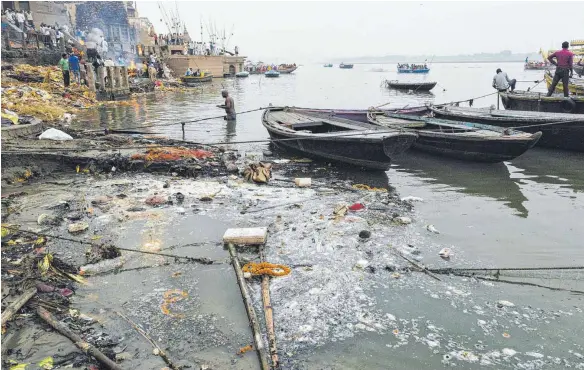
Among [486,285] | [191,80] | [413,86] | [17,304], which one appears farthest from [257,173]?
[191,80]

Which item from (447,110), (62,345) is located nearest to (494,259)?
(62,345)

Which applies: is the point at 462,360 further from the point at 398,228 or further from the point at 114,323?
the point at 114,323

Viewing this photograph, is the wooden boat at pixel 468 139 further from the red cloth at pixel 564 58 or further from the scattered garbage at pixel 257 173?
the red cloth at pixel 564 58

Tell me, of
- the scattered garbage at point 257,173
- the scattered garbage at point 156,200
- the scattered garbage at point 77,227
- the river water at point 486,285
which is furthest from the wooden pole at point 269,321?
the scattered garbage at point 257,173

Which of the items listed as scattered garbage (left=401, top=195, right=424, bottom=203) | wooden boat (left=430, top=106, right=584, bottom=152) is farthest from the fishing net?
wooden boat (left=430, top=106, right=584, bottom=152)

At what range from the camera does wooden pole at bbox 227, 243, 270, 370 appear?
3.54 m

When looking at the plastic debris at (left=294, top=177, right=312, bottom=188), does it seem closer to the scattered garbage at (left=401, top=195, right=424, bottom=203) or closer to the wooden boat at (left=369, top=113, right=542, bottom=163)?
the scattered garbage at (left=401, top=195, right=424, bottom=203)

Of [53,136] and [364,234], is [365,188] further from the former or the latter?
[53,136]

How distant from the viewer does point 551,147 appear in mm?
12305

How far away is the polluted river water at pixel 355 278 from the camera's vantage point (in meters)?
3.91

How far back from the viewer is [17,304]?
13.6 ft

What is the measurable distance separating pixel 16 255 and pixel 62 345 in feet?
7.74

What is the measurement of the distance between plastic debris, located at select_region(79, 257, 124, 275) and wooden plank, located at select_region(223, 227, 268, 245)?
149 centimetres

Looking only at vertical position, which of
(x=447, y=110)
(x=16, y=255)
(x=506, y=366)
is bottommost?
(x=506, y=366)
